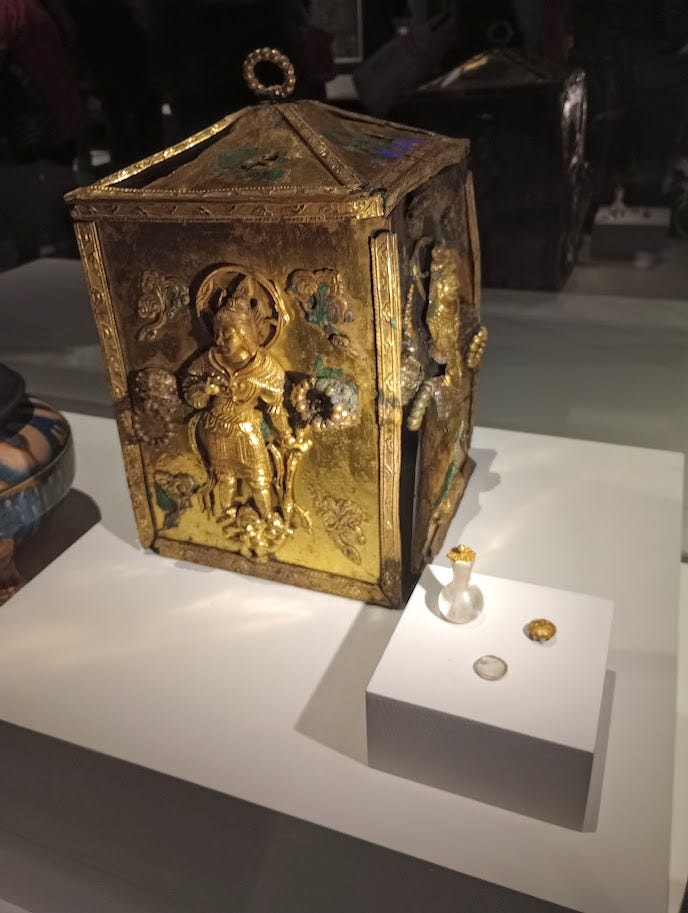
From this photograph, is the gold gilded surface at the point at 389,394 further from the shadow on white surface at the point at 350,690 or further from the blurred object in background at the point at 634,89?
the blurred object in background at the point at 634,89

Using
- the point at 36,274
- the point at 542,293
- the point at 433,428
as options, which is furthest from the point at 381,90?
the point at 36,274

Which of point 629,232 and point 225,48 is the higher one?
point 225,48

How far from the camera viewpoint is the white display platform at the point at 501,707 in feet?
3.15

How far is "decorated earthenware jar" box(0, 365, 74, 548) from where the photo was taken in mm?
1439

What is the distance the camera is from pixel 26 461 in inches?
57.4

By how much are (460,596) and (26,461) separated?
0.85 meters

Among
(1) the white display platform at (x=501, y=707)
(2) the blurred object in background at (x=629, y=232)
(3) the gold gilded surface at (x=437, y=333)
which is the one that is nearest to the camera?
(1) the white display platform at (x=501, y=707)

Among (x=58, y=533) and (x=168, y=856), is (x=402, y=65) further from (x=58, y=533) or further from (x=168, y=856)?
(x=168, y=856)

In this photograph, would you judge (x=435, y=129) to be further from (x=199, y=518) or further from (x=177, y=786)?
(x=177, y=786)

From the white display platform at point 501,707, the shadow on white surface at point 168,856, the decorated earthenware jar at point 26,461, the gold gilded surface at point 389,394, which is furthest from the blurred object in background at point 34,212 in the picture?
the white display platform at point 501,707

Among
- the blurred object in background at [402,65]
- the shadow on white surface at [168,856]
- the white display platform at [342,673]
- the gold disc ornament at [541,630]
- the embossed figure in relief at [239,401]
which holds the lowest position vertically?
the shadow on white surface at [168,856]

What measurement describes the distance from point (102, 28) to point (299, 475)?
1069 millimetres

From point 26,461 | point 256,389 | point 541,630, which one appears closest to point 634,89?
point 256,389

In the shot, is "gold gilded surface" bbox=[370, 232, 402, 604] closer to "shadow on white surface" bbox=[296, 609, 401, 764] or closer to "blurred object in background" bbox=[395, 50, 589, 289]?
"shadow on white surface" bbox=[296, 609, 401, 764]
